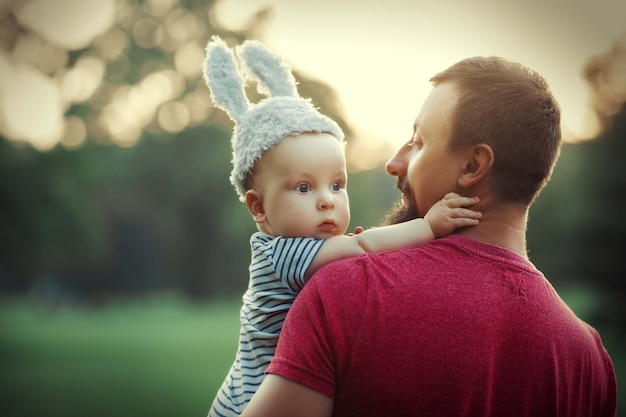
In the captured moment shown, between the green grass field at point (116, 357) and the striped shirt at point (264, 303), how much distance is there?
39.8ft

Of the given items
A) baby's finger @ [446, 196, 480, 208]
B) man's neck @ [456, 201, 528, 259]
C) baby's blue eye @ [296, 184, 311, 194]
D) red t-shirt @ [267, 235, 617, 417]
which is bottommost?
red t-shirt @ [267, 235, 617, 417]

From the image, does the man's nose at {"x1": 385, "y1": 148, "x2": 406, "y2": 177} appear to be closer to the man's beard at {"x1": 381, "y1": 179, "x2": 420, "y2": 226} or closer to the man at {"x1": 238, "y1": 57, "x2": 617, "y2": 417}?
the man's beard at {"x1": 381, "y1": 179, "x2": 420, "y2": 226}

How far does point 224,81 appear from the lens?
2115mm

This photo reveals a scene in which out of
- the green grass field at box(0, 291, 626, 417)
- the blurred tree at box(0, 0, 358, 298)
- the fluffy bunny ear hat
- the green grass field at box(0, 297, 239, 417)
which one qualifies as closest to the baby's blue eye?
the fluffy bunny ear hat

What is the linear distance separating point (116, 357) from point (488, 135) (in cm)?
1972

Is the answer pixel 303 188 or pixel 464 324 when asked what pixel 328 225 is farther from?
pixel 464 324

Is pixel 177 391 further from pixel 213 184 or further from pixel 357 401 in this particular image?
pixel 357 401

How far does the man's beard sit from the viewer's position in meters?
1.90

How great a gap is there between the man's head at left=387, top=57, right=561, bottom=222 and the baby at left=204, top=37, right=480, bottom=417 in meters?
0.08

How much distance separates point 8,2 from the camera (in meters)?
19.2

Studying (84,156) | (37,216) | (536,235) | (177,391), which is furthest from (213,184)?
(536,235)

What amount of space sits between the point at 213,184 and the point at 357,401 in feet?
65.6

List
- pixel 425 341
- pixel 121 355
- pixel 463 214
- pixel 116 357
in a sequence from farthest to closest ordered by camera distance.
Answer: pixel 121 355, pixel 116 357, pixel 463 214, pixel 425 341

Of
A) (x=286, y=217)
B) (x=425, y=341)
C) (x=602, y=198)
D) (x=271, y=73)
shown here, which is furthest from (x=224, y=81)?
(x=602, y=198)
